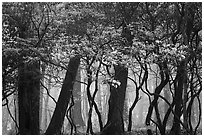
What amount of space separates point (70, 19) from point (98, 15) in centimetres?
75

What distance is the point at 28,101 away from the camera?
A: 7.57 meters

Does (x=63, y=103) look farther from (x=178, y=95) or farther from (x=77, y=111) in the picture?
(x=77, y=111)

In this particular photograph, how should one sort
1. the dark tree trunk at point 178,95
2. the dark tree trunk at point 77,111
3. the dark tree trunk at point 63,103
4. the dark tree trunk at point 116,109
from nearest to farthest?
the dark tree trunk at point 63,103
the dark tree trunk at point 178,95
the dark tree trunk at point 116,109
the dark tree trunk at point 77,111

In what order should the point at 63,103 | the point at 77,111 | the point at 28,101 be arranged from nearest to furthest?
the point at 28,101 < the point at 63,103 < the point at 77,111

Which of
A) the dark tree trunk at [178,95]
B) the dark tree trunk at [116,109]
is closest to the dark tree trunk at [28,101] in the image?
the dark tree trunk at [116,109]

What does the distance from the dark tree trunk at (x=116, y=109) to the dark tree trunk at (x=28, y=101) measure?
6.03 ft

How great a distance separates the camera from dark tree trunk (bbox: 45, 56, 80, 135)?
767cm

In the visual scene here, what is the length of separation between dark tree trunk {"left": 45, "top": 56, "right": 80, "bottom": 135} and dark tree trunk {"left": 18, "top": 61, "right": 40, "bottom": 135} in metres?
0.39

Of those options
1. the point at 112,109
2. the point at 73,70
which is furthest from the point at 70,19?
the point at 112,109

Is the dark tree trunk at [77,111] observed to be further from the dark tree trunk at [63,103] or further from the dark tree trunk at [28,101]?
the dark tree trunk at [28,101]

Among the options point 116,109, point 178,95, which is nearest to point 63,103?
point 116,109

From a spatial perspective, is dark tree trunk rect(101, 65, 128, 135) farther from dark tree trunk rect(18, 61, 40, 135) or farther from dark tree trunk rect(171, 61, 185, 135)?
dark tree trunk rect(18, 61, 40, 135)

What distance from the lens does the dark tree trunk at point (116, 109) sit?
27.3ft

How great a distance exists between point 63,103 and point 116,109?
1565 millimetres
